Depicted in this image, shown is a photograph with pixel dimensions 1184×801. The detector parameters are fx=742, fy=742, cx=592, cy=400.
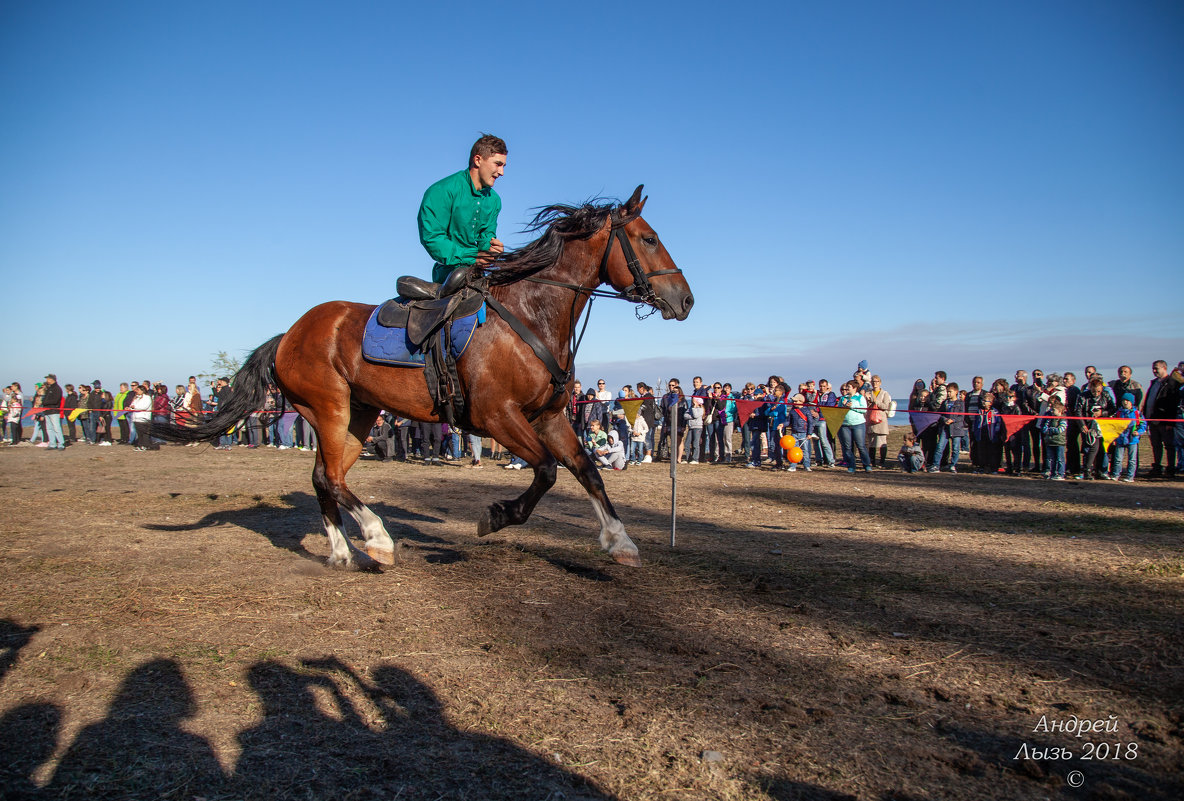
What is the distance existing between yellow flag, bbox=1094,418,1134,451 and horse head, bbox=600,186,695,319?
1364 centimetres

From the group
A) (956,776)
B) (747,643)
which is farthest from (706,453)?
(956,776)

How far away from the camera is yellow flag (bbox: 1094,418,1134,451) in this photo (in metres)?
15.4

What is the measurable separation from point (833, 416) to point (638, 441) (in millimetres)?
5420

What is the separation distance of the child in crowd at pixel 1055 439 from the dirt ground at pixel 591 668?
28.2 ft

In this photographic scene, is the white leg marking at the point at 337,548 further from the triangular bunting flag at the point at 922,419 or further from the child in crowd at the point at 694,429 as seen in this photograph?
the triangular bunting flag at the point at 922,419

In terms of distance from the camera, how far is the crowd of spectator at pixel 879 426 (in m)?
16.0

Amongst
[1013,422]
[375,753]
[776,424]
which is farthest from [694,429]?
[375,753]

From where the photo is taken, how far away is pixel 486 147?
6.35 m

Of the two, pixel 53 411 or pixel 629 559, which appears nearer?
pixel 629 559

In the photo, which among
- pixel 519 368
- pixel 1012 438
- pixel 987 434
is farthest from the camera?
pixel 987 434

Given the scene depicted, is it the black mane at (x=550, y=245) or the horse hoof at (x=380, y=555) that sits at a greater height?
the black mane at (x=550, y=245)

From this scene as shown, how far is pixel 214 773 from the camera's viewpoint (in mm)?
2895

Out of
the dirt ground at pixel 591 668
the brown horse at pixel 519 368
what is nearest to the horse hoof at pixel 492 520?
the brown horse at pixel 519 368

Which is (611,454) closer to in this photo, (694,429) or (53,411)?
(694,429)
